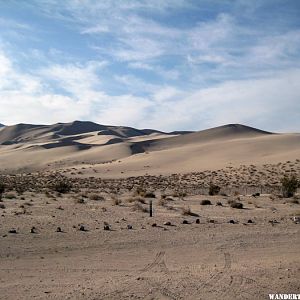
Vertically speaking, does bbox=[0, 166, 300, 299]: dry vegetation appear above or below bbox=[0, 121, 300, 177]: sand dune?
below

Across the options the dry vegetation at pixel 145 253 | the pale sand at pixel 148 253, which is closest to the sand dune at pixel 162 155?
the pale sand at pixel 148 253

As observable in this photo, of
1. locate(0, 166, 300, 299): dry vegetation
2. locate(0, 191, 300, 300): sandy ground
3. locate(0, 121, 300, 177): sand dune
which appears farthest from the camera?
locate(0, 121, 300, 177): sand dune

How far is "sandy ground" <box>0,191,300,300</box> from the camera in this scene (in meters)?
10.3

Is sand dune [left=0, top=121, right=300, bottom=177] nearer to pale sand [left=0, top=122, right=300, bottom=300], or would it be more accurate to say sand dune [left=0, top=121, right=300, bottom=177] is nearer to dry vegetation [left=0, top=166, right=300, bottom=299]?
pale sand [left=0, top=122, right=300, bottom=300]

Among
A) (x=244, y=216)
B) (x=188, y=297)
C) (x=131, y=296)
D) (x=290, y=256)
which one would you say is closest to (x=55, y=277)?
(x=131, y=296)

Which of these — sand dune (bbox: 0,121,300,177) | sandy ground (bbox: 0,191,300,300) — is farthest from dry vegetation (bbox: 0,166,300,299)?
sand dune (bbox: 0,121,300,177)

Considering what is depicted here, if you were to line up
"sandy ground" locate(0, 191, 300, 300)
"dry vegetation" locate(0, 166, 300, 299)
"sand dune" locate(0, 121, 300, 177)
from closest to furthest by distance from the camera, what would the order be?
"sandy ground" locate(0, 191, 300, 300) < "dry vegetation" locate(0, 166, 300, 299) < "sand dune" locate(0, 121, 300, 177)

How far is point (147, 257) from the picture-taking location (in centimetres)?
1379

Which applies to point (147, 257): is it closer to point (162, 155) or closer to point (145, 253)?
point (145, 253)

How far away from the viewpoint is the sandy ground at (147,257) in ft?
33.7

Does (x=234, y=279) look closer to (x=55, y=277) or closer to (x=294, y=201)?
(x=55, y=277)

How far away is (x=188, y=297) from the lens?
9.71 m

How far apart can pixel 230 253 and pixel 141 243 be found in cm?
312

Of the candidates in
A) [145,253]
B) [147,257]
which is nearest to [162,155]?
[145,253]
